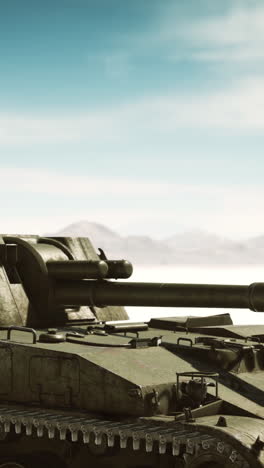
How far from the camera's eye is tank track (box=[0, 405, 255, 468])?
37.7 ft

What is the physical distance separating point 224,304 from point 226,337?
1.07 metres

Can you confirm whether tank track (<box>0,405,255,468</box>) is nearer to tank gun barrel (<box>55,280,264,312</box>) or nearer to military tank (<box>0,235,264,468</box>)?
military tank (<box>0,235,264,468</box>)

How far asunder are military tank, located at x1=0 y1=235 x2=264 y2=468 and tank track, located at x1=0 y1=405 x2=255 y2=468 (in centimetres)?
2

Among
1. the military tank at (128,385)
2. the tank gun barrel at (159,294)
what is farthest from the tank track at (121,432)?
the tank gun barrel at (159,294)

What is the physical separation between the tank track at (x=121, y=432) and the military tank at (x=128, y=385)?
15 millimetres

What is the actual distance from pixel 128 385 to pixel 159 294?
3.63 metres

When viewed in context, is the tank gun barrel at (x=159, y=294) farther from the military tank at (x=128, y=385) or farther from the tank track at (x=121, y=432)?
the tank track at (x=121, y=432)

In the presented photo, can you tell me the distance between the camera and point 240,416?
41.1 feet

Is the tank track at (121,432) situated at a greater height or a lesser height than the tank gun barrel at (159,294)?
lesser

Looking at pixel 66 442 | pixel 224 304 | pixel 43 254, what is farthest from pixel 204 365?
pixel 43 254

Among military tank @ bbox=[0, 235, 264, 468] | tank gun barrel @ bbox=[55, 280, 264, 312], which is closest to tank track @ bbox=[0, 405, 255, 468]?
military tank @ bbox=[0, 235, 264, 468]

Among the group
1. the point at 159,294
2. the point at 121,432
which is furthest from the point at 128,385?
the point at 159,294

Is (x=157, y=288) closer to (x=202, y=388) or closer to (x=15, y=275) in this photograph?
(x=15, y=275)

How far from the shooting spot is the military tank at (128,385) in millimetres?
11922
